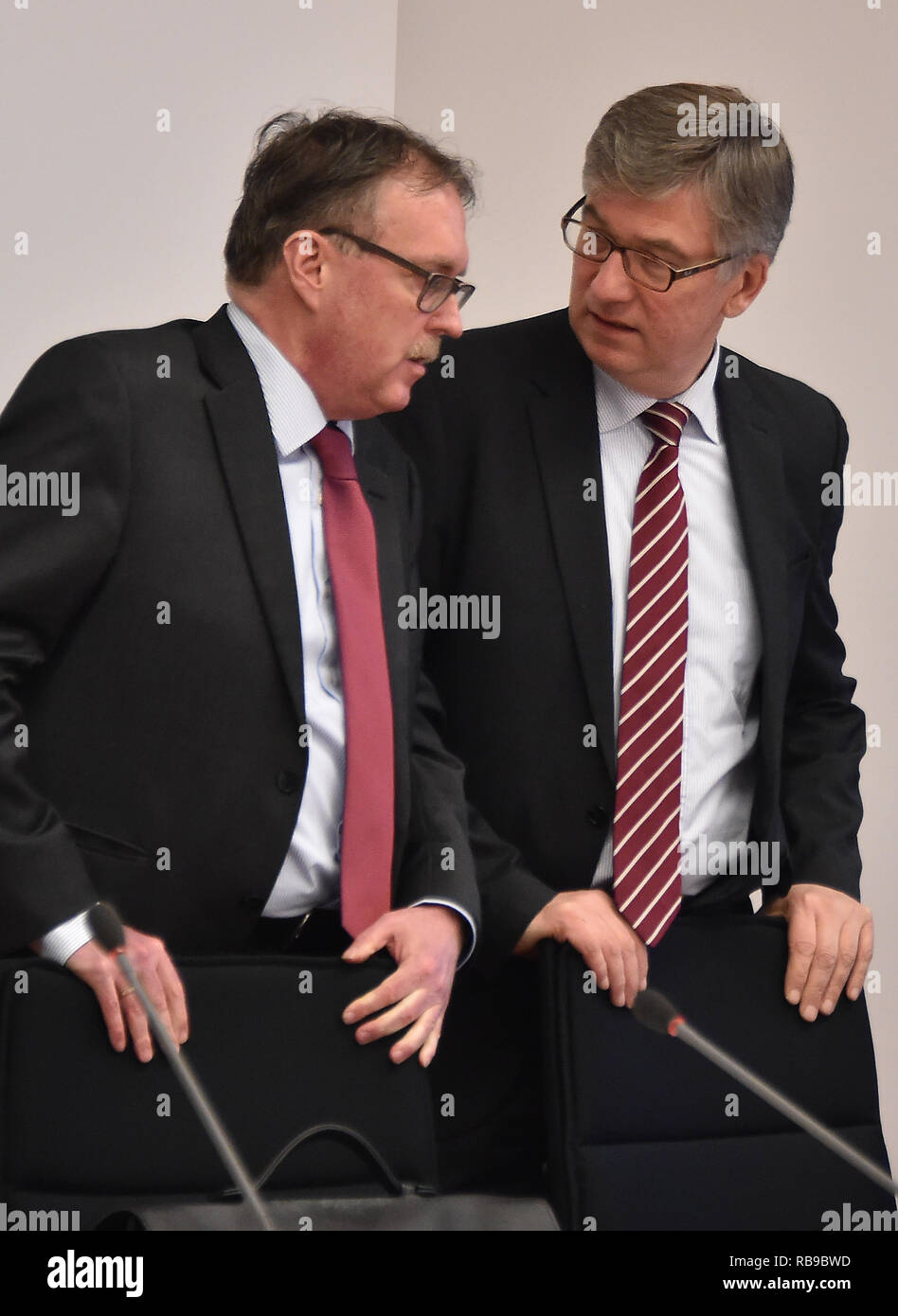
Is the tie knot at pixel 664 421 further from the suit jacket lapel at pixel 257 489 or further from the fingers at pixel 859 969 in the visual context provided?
the fingers at pixel 859 969

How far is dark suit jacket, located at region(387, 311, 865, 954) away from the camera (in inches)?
78.7

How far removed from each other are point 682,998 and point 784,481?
0.70 meters

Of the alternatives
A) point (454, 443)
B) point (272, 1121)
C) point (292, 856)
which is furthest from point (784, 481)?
point (272, 1121)

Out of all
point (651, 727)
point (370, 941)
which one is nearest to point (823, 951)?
point (651, 727)

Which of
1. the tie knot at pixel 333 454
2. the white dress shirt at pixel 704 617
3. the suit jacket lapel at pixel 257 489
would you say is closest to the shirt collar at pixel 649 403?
the white dress shirt at pixel 704 617

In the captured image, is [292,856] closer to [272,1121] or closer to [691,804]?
[272,1121]

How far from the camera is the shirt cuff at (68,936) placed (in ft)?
5.10

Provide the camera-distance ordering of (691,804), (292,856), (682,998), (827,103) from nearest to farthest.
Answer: (292,856), (682,998), (691,804), (827,103)

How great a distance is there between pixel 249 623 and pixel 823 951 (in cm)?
80

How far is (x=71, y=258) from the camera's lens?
2.43 metres

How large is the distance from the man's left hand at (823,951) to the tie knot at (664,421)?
597 millimetres

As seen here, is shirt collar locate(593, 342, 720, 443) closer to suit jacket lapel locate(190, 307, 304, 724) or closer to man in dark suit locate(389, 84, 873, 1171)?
man in dark suit locate(389, 84, 873, 1171)

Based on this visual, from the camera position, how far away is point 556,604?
2002mm

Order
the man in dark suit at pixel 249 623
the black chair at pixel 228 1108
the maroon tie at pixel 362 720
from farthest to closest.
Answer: the maroon tie at pixel 362 720 < the man in dark suit at pixel 249 623 < the black chair at pixel 228 1108
